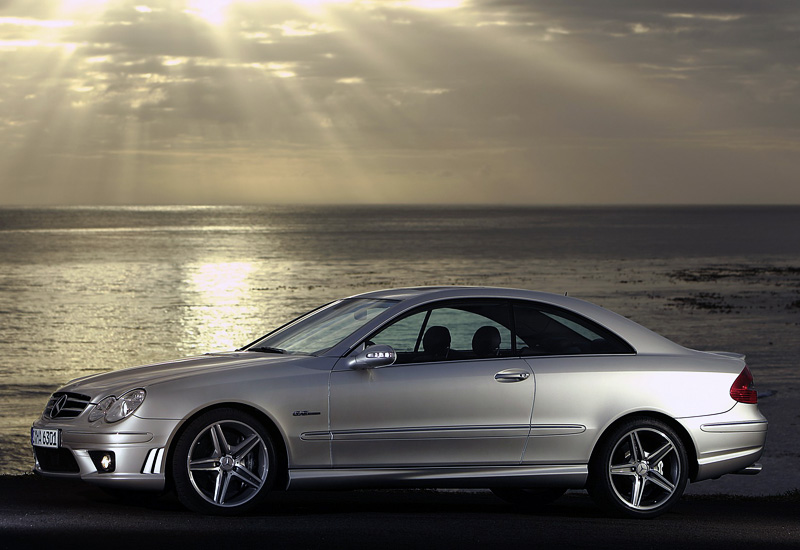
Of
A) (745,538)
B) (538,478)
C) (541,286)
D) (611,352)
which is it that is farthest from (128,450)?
(541,286)

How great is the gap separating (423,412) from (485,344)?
662 mm

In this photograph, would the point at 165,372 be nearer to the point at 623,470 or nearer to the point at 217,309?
the point at 623,470

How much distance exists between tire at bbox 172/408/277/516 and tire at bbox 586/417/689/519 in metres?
2.24

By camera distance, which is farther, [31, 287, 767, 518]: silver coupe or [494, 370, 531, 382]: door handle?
[494, 370, 531, 382]: door handle

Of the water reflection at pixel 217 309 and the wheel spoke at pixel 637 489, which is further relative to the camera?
the water reflection at pixel 217 309

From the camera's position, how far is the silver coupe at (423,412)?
7.04 m

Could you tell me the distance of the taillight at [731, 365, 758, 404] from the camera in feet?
26.0

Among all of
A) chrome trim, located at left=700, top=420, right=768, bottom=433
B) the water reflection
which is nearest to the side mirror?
chrome trim, located at left=700, top=420, right=768, bottom=433

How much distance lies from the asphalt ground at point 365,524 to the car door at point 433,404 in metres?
0.45

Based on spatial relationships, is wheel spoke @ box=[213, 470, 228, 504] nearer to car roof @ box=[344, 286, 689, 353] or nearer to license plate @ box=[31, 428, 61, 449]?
license plate @ box=[31, 428, 61, 449]

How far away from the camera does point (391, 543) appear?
654 cm

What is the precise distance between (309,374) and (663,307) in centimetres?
4482

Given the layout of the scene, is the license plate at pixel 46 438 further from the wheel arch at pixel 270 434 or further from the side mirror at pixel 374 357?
the side mirror at pixel 374 357

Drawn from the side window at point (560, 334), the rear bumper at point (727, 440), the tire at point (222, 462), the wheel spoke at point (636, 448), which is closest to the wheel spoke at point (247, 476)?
the tire at point (222, 462)
